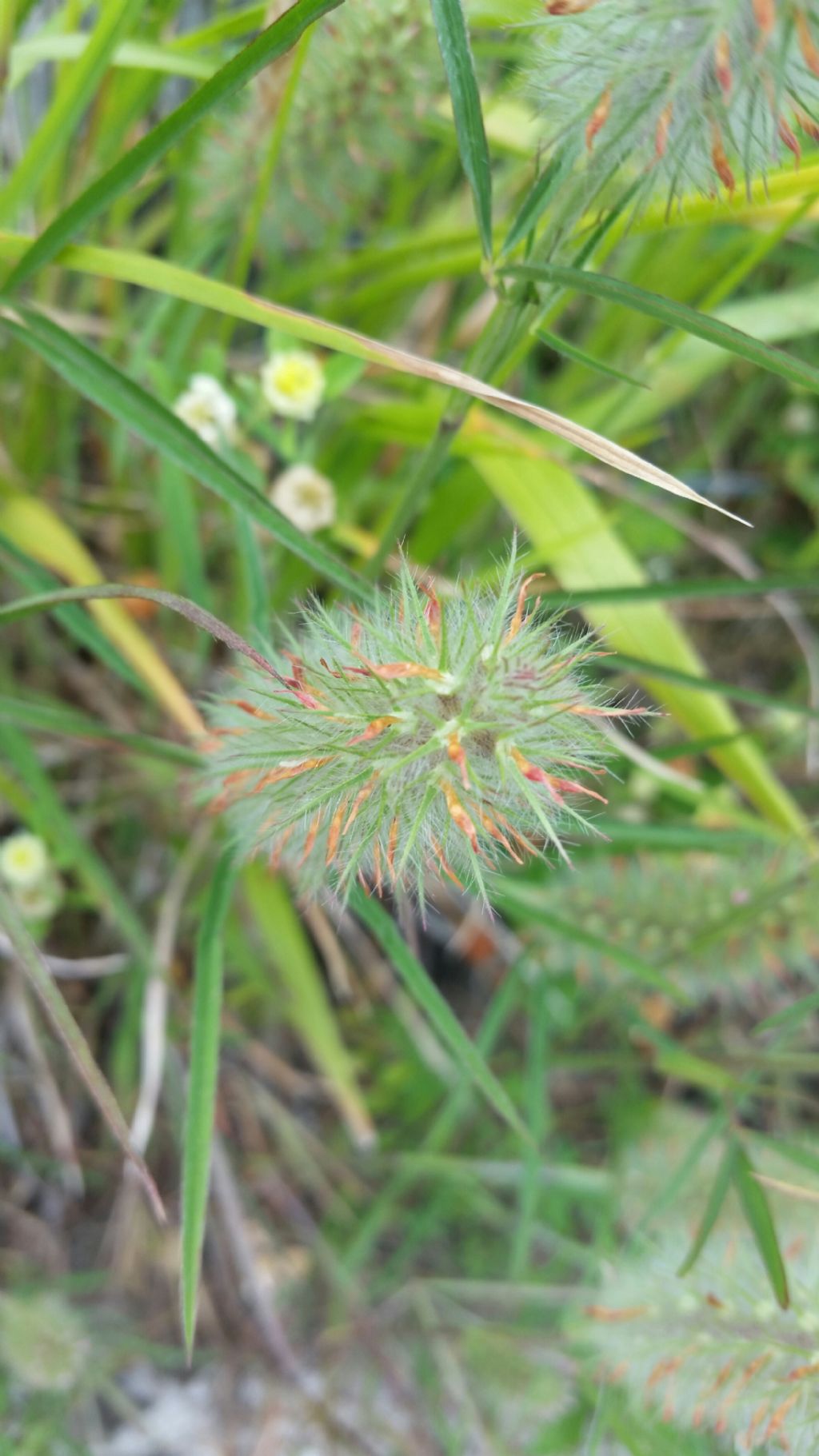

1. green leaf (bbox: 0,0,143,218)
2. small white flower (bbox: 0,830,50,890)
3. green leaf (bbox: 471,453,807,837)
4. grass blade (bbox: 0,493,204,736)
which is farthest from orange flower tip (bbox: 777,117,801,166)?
small white flower (bbox: 0,830,50,890)

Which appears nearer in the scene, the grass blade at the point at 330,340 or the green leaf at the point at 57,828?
the grass blade at the point at 330,340

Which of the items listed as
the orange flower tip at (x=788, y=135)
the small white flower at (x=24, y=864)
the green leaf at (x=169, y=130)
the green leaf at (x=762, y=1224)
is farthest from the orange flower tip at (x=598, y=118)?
the small white flower at (x=24, y=864)

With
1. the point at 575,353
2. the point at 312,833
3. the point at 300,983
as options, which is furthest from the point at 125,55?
the point at 300,983

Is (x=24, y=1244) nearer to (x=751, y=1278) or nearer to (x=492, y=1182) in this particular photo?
(x=492, y=1182)

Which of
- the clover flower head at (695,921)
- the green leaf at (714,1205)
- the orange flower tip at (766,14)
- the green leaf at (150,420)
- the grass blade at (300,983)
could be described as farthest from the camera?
the grass blade at (300,983)

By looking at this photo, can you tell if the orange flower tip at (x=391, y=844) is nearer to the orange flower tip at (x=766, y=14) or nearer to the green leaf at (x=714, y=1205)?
the orange flower tip at (x=766, y=14)

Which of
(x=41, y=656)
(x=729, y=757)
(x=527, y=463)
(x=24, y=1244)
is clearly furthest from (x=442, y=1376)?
(x=527, y=463)
